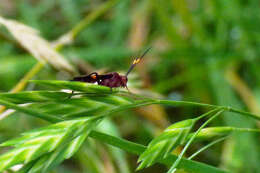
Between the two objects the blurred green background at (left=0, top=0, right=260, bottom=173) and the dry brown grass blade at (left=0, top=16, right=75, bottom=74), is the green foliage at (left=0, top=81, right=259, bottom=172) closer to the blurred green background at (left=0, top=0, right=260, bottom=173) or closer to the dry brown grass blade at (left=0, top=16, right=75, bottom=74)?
the dry brown grass blade at (left=0, top=16, right=75, bottom=74)

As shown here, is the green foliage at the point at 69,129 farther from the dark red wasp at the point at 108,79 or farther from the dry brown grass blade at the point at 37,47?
the dry brown grass blade at the point at 37,47

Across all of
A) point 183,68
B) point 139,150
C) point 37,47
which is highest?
point 37,47

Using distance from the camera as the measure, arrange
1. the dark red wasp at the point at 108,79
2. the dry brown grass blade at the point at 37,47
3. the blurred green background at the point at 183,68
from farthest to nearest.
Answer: the blurred green background at the point at 183,68, the dry brown grass blade at the point at 37,47, the dark red wasp at the point at 108,79

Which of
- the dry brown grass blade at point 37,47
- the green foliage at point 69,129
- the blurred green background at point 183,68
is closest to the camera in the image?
the green foliage at point 69,129

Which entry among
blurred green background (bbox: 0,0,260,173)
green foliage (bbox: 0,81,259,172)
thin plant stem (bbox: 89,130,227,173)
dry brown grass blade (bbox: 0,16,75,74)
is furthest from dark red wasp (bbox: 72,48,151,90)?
blurred green background (bbox: 0,0,260,173)

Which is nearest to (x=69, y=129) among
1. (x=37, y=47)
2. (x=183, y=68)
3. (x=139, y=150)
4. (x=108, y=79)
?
(x=139, y=150)

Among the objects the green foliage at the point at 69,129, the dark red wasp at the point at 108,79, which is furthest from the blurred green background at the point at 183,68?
the green foliage at the point at 69,129

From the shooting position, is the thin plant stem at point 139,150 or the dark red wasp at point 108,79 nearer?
the thin plant stem at point 139,150

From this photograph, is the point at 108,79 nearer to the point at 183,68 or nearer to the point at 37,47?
the point at 37,47

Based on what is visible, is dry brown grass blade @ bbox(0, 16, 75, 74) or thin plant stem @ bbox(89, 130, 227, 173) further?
dry brown grass blade @ bbox(0, 16, 75, 74)
